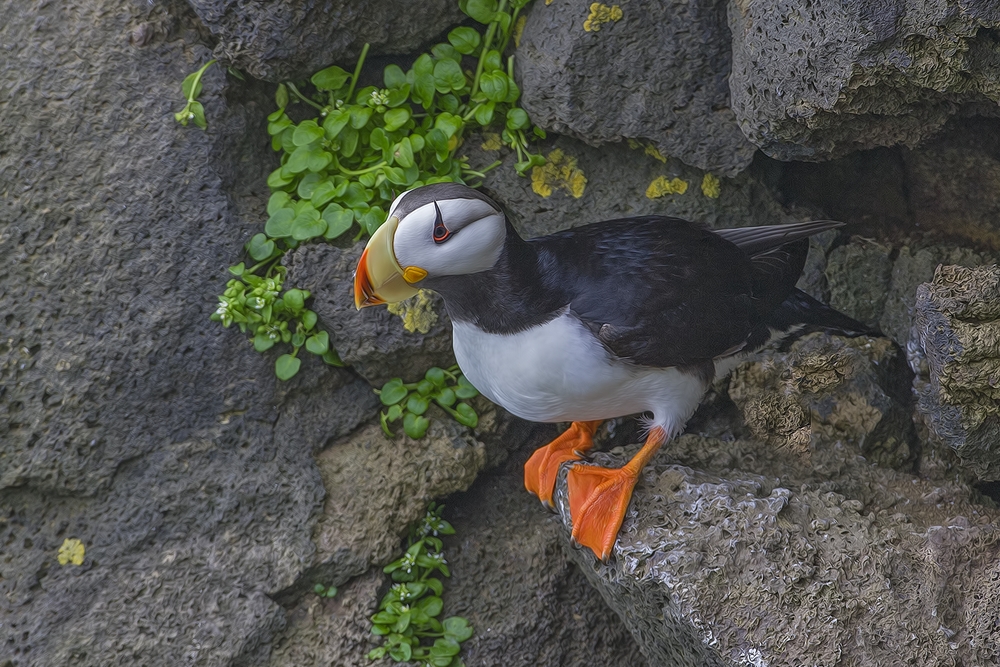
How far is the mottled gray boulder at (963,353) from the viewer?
2.40 metres

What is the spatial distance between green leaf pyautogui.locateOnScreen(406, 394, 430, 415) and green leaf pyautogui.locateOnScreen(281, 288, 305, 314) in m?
0.54

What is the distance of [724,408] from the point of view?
132 inches

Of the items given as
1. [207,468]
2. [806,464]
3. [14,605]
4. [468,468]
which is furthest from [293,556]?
[806,464]

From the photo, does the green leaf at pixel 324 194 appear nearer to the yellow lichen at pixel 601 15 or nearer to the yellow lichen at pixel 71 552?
the yellow lichen at pixel 601 15

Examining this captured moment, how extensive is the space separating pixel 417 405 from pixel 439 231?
1.11 metres

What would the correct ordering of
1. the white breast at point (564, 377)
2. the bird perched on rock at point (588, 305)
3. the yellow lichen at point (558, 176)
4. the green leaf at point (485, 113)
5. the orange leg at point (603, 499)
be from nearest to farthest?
the bird perched on rock at point (588, 305) < the white breast at point (564, 377) < the orange leg at point (603, 499) < the green leaf at point (485, 113) < the yellow lichen at point (558, 176)

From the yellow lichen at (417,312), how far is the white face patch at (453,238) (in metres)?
0.84

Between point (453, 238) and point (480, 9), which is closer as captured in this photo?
point (453, 238)

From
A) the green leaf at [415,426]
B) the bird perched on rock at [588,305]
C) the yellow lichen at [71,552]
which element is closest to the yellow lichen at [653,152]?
the bird perched on rock at [588,305]

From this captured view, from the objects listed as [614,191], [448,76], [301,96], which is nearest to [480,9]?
[448,76]

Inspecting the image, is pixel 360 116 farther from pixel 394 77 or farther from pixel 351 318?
pixel 351 318

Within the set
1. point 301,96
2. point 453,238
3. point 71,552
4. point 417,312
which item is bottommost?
point 71,552

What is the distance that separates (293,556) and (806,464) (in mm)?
1803

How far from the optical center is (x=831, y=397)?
312 cm
